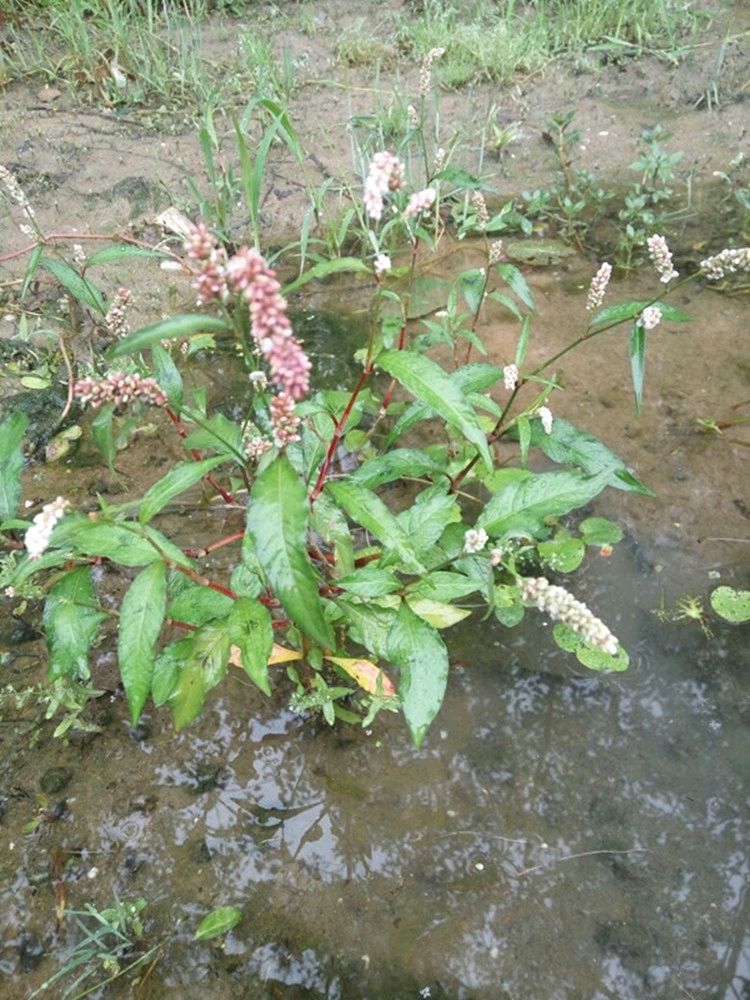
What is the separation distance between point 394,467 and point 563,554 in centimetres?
76

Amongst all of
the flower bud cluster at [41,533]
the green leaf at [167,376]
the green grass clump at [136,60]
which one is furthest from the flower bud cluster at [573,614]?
the green grass clump at [136,60]

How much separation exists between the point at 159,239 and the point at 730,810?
11.6 feet

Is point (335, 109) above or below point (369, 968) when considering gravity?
above

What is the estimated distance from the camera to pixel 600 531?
8.32 feet

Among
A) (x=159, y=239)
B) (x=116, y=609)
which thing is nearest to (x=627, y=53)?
(x=159, y=239)

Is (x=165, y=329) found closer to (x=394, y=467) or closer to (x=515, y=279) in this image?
Result: (x=394, y=467)

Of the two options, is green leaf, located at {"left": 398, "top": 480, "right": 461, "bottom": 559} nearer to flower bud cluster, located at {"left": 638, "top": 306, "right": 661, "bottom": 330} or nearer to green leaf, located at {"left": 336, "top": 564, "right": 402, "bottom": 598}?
green leaf, located at {"left": 336, "top": 564, "right": 402, "bottom": 598}

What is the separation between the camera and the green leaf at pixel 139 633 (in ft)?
4.71

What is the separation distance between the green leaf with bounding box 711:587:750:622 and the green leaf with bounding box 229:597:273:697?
150 cm

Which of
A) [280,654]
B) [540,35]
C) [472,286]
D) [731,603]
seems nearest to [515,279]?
[472,286]

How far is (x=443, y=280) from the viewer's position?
3625mm

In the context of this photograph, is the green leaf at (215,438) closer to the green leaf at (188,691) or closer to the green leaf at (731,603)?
the green leaf at (188,691)

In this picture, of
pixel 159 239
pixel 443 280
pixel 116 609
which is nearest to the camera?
pixel 116 609

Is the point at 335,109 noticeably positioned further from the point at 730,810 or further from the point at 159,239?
the point at 730,810
